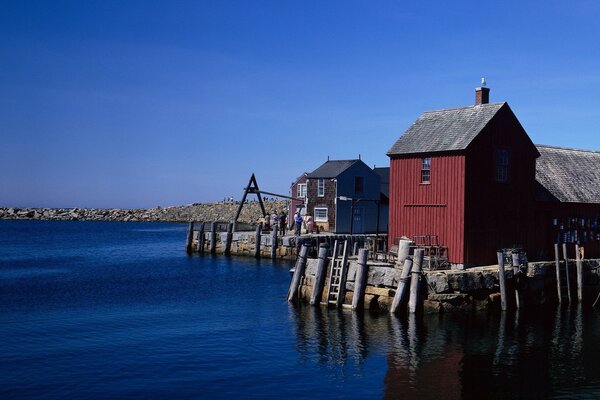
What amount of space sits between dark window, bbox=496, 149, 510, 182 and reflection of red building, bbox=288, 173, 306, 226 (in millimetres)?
26680

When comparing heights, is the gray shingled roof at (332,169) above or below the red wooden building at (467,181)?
above

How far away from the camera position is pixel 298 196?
192 ft

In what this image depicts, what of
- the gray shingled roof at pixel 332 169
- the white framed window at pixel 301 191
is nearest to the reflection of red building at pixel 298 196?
the white framed window at pixel 301 191

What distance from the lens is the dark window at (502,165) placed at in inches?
1219

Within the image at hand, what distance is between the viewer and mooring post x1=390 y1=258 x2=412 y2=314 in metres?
25.0

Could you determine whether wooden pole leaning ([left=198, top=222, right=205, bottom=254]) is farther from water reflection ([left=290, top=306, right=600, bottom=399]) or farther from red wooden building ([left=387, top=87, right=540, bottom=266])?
water reflection ([left=290, top=306, right=600, bottom=399])

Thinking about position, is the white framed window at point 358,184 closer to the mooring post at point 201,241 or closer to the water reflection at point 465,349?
the mooring post at point 201,241

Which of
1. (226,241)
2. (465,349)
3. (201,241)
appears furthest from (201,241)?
(465,349)

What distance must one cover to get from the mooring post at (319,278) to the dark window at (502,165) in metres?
9.92

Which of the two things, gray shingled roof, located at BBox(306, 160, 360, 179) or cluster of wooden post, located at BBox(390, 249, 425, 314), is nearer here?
cluster of wooden post, located at BBox(390, 249, 425, 314)

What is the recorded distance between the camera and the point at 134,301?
30453mm

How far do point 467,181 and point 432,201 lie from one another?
1.99 metres

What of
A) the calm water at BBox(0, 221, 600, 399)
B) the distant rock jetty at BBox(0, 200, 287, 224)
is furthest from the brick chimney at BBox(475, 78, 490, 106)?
the distant rock jetty at BBox(0, 200, 287, 224)

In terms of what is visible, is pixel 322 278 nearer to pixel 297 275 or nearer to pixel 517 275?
pixel 297 275
